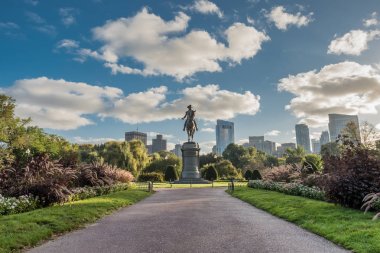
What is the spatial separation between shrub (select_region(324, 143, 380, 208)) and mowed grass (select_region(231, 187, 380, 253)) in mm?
477

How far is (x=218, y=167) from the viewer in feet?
230

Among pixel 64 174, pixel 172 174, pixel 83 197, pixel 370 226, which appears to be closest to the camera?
pixel 370 226

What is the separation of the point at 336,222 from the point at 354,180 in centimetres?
352

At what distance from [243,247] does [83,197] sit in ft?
45.0

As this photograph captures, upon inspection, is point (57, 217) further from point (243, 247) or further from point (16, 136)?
point (16, 136)

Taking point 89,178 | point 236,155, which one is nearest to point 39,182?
point 89,178

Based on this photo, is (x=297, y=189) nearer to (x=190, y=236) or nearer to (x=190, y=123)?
(x=190, y=236)

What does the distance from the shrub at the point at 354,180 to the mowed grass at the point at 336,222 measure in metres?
0.48

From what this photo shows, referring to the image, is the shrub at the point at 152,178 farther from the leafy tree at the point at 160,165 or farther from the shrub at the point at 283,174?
the shrub at the point at 283,174

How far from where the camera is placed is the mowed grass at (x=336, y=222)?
7.47m

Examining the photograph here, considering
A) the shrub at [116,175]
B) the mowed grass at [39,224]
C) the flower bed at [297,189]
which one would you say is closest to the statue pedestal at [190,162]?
the shrub at [116,175]

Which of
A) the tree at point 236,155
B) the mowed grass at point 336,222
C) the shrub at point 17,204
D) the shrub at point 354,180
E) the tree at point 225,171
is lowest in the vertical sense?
the mowed grass at point 336,222

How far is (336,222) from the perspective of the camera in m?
9.76

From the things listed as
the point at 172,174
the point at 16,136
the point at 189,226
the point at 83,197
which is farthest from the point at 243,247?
the point at 172,174
